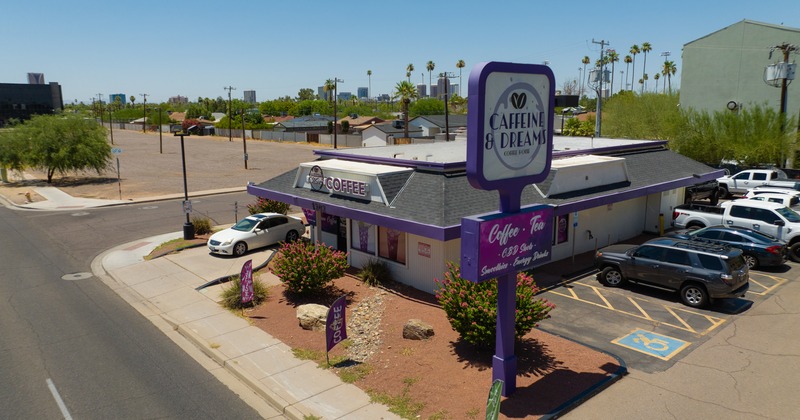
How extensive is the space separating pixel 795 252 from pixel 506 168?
18.0 m

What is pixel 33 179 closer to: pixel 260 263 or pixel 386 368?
pixel 260 263

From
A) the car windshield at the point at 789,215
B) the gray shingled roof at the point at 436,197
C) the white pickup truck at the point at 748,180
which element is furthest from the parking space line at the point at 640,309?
the white pickup truck at the point at 748,180

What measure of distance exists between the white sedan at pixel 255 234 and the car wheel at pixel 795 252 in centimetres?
2105

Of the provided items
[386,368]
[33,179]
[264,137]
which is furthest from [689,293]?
[264,137]

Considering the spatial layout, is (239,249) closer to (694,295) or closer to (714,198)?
(694,295)

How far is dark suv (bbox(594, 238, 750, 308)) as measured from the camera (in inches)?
634

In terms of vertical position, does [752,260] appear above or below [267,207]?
below

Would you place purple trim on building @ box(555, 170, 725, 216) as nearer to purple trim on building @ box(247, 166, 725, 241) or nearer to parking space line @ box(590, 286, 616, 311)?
purple trim on building @ box(247, 166, 725, 241)

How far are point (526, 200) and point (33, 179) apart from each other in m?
49.2

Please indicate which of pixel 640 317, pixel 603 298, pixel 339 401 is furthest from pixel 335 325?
pixel 603 298

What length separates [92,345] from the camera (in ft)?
47.7

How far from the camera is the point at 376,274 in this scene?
19031 mm

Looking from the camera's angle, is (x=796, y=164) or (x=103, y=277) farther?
(x=796, y=164)

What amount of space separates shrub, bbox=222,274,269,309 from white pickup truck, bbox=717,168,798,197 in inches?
→ 1244
